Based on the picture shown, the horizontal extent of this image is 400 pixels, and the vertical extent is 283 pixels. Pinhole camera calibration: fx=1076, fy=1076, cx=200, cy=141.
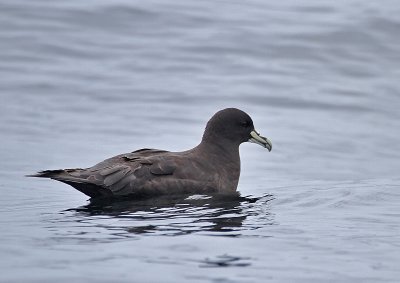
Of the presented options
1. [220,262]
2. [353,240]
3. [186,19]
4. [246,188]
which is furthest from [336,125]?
[220,262]

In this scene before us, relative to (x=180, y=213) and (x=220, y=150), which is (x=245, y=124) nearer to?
(x=220, y=150)

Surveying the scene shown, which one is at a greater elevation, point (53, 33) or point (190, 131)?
point (53, 33)

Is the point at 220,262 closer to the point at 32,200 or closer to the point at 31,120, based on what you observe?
the point at 32,200

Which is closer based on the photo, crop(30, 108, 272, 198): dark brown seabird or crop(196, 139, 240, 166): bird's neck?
crop(30, 108, 272, 198): dark brown seabird

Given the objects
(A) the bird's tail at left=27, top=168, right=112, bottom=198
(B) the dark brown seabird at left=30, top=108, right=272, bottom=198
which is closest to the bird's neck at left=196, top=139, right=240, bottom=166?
(B) the dark brown seabird at left=30, top=108, right=272, bottom=198

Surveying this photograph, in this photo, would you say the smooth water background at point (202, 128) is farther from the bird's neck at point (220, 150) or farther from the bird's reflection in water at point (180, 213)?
the bird's neck at point (220, 150)

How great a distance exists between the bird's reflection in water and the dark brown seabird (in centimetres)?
12

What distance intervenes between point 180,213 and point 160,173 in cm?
95

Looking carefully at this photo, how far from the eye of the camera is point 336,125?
16625 mm

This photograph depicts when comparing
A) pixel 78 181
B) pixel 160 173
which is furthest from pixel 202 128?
pixel 78 181

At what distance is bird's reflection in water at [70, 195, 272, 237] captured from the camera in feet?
30.8

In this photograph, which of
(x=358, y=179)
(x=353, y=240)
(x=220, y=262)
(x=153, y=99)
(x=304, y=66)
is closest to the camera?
(x=220, y=262)

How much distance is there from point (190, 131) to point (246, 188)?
3.25m

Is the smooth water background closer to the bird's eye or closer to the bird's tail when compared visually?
the bird's tail
